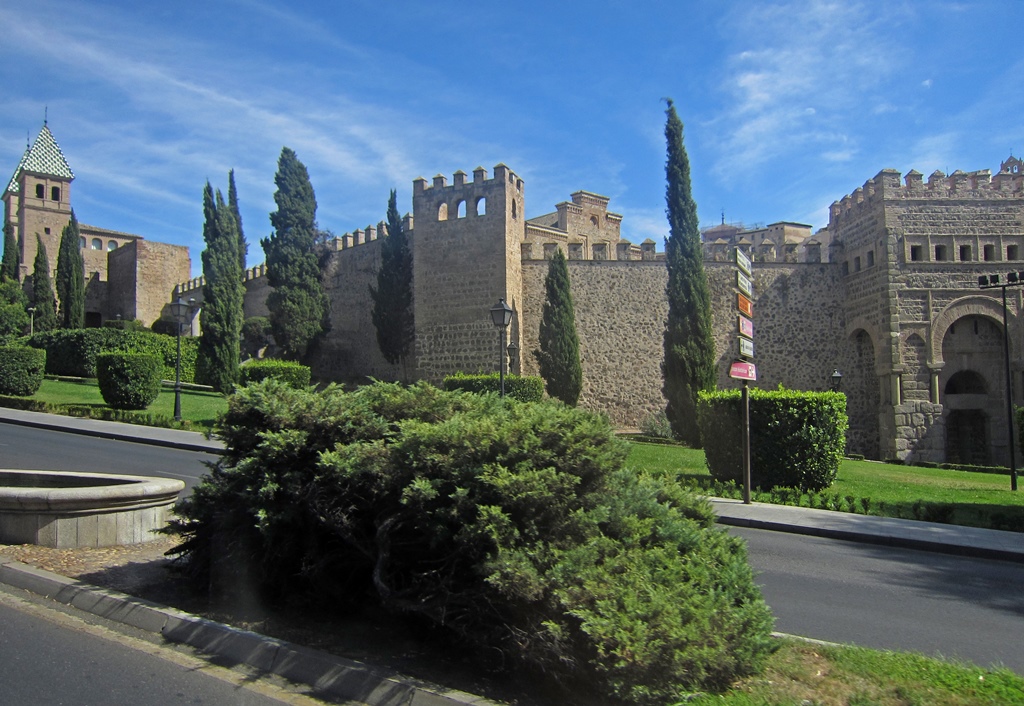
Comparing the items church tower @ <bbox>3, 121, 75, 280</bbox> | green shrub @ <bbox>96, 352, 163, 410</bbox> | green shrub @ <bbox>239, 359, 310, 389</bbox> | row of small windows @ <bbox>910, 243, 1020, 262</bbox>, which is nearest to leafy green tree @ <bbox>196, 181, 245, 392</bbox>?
green shrub @ <bbox>239, 359, 310, 389</bbox>

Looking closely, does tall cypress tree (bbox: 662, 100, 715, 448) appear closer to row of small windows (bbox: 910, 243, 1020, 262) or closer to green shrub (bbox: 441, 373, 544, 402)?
green shrub (bbox: 441, 373, 544, 402)

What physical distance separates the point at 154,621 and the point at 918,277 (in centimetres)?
2723

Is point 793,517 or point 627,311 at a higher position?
point 627,311

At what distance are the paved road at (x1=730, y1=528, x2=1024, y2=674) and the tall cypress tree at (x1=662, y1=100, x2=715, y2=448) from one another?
1564 centimetres

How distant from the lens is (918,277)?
26.3 metres

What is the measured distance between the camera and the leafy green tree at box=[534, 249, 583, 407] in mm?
25719

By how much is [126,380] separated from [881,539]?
19939 millimetres

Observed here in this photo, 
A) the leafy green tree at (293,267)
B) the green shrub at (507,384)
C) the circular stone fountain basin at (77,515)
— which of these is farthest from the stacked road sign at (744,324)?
the leafy green tree at (293,267)

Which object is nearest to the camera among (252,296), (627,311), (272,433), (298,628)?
(298,628)

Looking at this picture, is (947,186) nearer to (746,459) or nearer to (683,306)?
(683,306)

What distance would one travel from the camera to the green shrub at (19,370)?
2322 cm

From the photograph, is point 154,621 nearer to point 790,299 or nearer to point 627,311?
point 627,311

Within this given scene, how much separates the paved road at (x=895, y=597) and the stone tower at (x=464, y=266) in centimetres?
1719

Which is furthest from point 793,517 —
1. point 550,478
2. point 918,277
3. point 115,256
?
point 115,256
